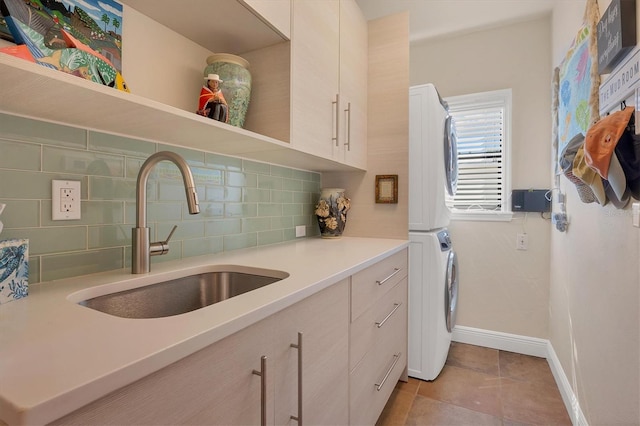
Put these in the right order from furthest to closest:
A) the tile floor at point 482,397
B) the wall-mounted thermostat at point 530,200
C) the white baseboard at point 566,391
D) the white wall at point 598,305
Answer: the wall-mounted thermostat at point 530,200, the tile floor at point 482,397, the white baseboard at point 566,391, the white wall at point 598,305

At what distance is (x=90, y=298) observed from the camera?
0.86m

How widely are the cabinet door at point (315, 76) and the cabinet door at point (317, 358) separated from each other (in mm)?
705

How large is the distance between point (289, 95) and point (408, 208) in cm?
110

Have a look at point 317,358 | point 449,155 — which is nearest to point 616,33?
point 449,155

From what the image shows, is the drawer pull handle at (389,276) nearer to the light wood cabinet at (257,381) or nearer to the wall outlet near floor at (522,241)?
the light wood cabinet at (257,381)

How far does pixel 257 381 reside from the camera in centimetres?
73

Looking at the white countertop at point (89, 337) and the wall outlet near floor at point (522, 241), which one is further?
the wall outlet near floor at point (522, 241)

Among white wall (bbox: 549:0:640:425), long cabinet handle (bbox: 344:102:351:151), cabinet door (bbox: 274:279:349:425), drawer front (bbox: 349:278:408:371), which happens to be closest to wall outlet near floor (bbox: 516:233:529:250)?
white wall (bbox: 549:0:640:425)

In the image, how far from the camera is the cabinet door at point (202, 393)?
47 centimetres

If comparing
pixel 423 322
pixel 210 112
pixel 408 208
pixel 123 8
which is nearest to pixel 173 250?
pixel 210 112

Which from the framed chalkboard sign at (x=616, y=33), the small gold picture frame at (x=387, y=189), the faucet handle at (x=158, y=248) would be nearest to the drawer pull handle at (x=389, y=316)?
the small gold picture frame at (x=387, y=189)

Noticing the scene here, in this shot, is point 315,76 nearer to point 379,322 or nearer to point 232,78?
point 232,78

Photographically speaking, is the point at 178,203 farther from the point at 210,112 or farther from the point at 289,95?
the point at 289,95

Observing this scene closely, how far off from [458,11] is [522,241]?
1858 mm
